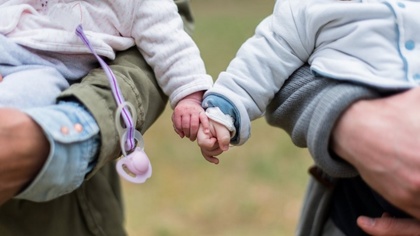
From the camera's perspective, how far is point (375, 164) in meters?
0.90

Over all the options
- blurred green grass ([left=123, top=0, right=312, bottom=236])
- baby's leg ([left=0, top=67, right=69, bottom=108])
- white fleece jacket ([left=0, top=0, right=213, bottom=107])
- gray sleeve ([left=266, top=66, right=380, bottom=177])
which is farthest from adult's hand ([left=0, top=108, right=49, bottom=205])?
blurred green grass ([left=123, top=0, right=312, bottom=236])

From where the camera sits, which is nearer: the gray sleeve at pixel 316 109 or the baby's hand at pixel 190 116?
the gray sleeve at pixel 316 109

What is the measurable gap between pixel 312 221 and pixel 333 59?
0.35 metres

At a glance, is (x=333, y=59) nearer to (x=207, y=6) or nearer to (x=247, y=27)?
(x=247, y=27)

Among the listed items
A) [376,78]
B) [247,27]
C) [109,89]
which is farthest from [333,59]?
[247,27]

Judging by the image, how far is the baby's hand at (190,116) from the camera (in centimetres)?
106

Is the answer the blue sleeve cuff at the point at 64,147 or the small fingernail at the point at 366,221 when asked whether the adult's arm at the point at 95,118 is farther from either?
the small fingernail at the point at 366,221

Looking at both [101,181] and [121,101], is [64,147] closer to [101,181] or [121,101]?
[121,101]

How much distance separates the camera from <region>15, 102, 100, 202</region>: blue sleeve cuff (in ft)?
2.85

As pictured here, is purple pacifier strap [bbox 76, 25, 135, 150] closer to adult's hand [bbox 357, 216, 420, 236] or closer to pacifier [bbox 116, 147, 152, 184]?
pacifier [bbox 116, 147, 152, 184]

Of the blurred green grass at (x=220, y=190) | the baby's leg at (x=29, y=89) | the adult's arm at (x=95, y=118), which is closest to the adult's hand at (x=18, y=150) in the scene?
the adult's arm at (x=95, y=118)

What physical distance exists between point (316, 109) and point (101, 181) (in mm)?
453

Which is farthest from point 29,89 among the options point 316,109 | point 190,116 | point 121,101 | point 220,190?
point 220,190

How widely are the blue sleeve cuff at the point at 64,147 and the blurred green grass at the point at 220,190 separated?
1.37 metres
